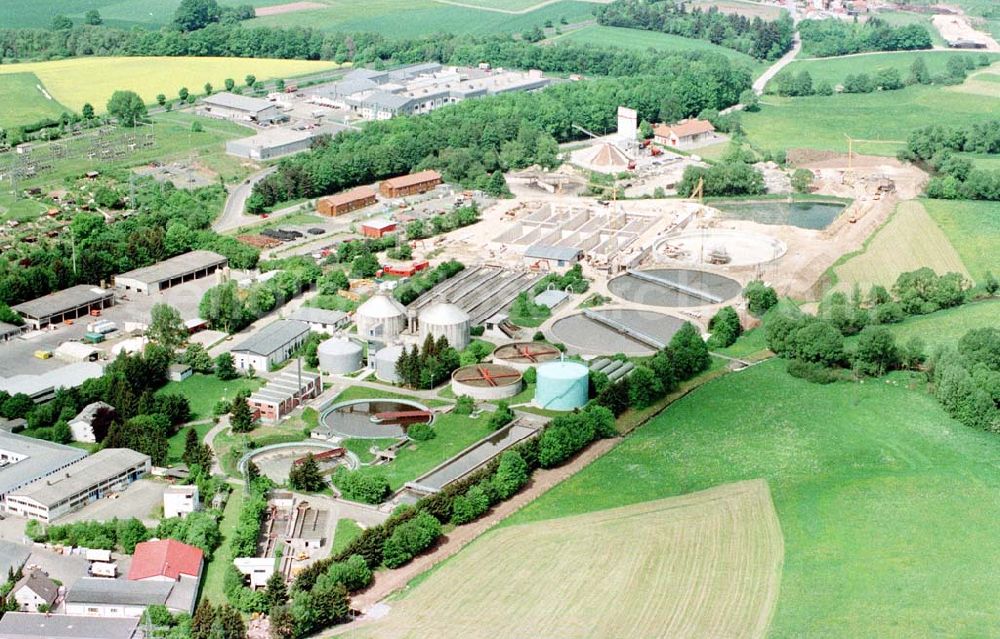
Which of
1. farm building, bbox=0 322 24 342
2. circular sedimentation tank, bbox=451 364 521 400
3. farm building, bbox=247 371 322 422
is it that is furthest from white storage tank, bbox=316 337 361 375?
farm building, bbox=0 322 24 342

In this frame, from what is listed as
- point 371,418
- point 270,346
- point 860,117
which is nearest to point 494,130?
point 860,117

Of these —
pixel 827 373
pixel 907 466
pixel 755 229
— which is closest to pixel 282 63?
pixel 755 229

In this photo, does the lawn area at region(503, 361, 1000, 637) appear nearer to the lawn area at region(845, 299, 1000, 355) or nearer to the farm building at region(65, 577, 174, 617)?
the lawn area at region(845, 299, 1000, 355)

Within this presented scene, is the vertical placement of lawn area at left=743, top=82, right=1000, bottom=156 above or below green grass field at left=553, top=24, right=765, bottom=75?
below

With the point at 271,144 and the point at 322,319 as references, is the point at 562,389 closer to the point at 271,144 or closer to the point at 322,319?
the point at 322,319

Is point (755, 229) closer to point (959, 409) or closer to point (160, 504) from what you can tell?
point (959, 409)

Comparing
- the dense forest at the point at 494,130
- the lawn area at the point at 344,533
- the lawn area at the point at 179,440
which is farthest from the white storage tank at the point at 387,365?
the dense forest at the point at 494,130
